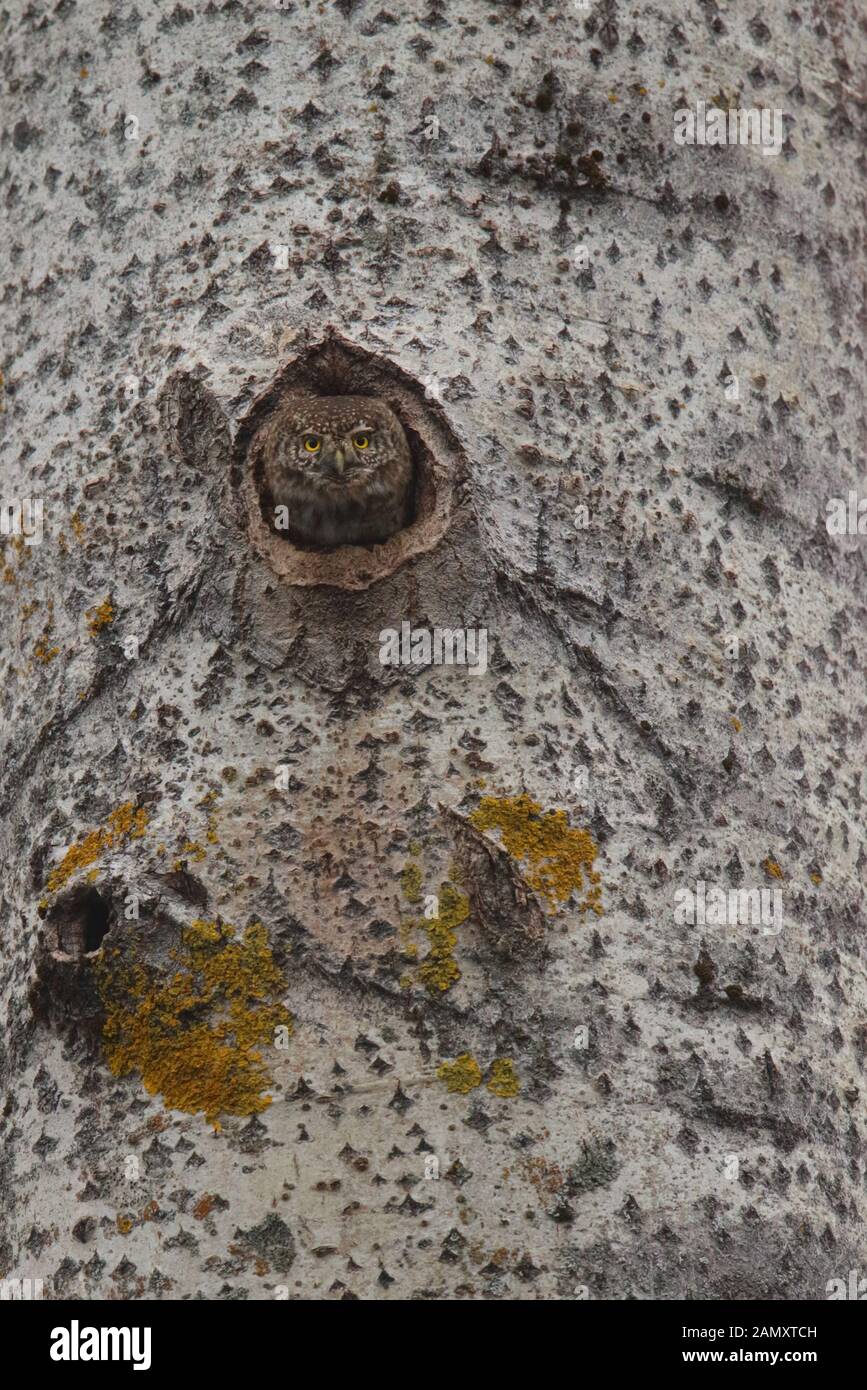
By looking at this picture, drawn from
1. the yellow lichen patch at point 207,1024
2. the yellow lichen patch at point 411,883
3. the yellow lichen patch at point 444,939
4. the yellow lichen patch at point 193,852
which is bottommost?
the yellow lichen patch at point 207,1024

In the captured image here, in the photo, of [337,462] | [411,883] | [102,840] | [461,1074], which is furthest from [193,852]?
[337,462]

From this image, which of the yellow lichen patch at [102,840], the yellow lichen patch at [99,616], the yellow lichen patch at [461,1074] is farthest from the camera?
the yellow lichen patch at [99,616]

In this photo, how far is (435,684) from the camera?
5.69 feet

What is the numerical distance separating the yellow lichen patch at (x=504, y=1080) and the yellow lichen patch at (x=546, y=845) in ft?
0.59

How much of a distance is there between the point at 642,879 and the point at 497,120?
1001mm

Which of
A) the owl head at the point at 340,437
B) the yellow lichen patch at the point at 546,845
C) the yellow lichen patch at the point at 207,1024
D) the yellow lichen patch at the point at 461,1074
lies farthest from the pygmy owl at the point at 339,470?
the yellow lichen patch at the point at 461,1074

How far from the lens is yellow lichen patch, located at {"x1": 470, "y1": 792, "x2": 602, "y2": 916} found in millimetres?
1684

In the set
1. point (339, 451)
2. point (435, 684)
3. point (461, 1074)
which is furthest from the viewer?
point (339, 451)

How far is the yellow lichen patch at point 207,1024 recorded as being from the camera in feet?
5.40

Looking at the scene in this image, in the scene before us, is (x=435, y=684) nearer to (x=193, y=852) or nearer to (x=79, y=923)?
(x=193, y=852)

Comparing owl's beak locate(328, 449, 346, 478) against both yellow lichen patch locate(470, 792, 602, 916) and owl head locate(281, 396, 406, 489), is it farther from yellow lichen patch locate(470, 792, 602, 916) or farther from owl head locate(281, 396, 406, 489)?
yellow lichen patch locate(470, 792, 602, 916)

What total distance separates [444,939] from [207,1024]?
27cm

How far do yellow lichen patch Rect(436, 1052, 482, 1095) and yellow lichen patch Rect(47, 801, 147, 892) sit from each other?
Answer: 43 cm

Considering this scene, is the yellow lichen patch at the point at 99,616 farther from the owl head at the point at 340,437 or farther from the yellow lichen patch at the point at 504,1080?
the yellow lichen patch at the point at 504,1080
